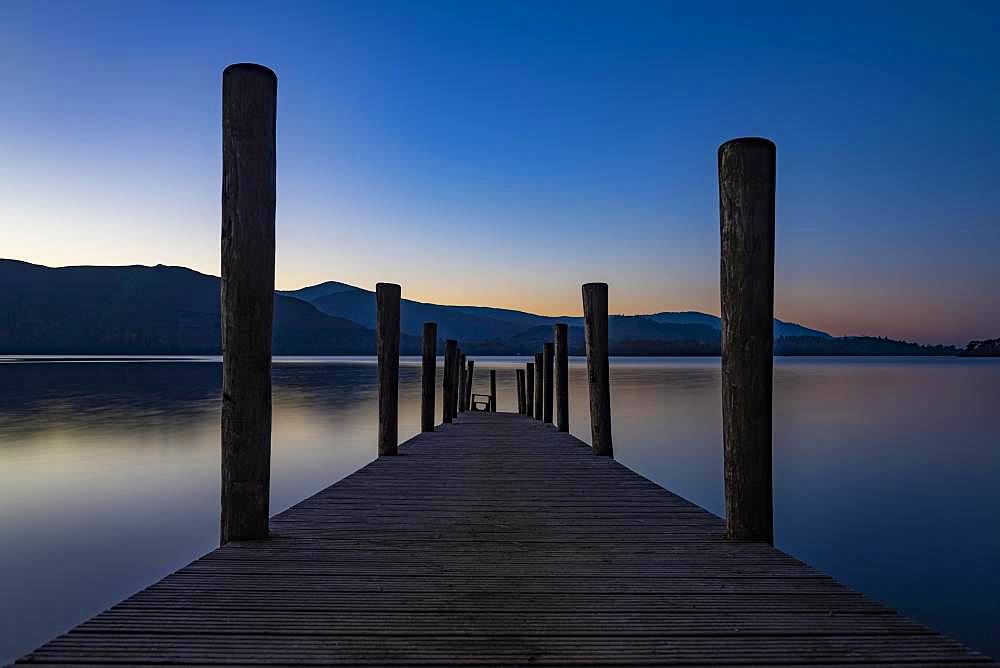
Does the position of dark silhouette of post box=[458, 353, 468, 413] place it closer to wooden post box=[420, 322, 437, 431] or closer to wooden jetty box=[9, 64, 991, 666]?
wooden post box=[420, 322, 437, 431]

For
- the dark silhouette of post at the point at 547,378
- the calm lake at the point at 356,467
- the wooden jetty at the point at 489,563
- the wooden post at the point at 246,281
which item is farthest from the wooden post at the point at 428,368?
the wooden post at the point at 246,281

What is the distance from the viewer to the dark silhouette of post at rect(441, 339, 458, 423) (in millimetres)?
14023

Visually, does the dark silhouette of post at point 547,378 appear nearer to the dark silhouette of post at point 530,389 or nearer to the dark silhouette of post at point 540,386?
the dark silhouette of post at point 540,386

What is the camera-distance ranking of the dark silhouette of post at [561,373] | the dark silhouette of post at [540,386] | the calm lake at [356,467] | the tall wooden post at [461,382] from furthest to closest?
the tall wooden post at [461,382] < the dark silhouette of post at [540,386] < the dark silhouette of post at [561,373] < the calm lake at [356,467]

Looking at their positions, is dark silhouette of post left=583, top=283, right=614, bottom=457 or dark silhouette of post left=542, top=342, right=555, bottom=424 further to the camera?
dark silhouette of post left=542, top=342, right=555, bottom=424

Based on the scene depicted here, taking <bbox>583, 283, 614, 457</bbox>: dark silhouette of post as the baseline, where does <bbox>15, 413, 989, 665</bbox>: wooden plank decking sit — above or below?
below

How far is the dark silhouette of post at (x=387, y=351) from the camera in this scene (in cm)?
775

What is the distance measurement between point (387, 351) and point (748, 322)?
480cm

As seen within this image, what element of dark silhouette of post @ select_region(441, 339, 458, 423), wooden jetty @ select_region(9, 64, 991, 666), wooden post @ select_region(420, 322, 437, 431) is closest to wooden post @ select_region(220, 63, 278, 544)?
wooden jetty @ select_region(9, 64, 991, 666)

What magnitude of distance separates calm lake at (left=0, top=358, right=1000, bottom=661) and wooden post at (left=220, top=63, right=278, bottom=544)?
4039mm

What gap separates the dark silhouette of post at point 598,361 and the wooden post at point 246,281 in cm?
470

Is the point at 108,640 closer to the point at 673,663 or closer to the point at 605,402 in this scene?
the point at 673,663

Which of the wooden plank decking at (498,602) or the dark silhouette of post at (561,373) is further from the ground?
the dark silhouette of post at (561,373)

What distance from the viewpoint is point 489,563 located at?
3496mm
